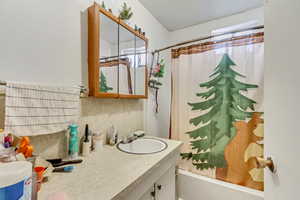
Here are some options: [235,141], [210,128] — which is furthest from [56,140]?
[235,141]

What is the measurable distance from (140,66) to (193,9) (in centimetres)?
98

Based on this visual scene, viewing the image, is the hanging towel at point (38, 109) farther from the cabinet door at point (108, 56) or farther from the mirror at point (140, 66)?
the mirror at point (140, 66)

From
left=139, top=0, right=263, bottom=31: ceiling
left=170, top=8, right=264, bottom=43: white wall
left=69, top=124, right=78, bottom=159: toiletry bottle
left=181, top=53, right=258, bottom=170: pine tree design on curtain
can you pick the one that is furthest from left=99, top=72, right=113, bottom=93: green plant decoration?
left=170, top=8, right=264, bottom=43: white wall

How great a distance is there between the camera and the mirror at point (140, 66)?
1479 mm

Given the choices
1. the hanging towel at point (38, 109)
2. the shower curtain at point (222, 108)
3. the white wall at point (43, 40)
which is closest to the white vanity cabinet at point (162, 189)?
the shower curtain at point (222, 108)

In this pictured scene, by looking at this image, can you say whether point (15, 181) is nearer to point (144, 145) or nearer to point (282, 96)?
point (282, 96)

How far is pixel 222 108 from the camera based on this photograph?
1351mm

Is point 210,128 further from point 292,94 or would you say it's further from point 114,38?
point 114,38

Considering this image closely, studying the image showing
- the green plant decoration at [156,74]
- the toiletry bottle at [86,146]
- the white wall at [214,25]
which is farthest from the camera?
the green plant decoration at [156,74]

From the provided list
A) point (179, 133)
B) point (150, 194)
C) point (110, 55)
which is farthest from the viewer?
point (179, 133)

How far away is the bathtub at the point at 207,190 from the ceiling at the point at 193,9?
1.91 m

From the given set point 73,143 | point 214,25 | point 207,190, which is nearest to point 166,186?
point 207,190

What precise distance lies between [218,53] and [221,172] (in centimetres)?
119

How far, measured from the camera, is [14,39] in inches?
27.1
